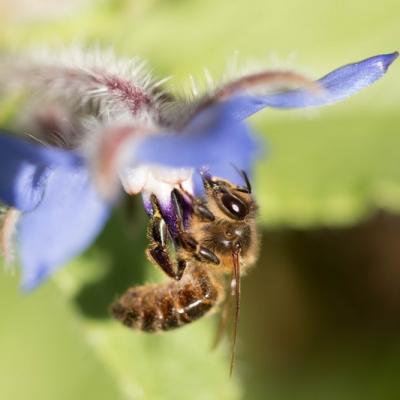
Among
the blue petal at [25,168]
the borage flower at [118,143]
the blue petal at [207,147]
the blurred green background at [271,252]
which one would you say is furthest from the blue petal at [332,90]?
the blurred green background at [271,252]

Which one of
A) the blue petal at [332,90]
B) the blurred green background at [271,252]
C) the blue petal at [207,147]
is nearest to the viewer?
the blue petal at [207,147]

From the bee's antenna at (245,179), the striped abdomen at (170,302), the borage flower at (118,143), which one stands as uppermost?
the borage flower at (118,143)

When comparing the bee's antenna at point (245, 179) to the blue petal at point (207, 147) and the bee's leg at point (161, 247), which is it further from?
the blue petal at point (207, 147)

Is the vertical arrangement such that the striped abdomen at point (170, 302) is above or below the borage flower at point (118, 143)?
below

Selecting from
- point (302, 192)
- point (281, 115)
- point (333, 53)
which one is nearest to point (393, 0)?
point (333, 53)

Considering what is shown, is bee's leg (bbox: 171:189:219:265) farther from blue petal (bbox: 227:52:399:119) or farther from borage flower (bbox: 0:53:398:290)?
blue petal (bbox: 227:52:399:119)

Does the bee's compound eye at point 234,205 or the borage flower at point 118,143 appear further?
the bee's compound eye at point 234,205
